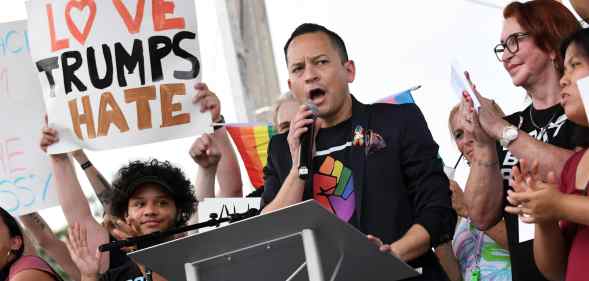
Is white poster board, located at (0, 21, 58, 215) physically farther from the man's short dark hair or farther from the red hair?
the red hair

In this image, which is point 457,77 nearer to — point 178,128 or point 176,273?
point 176,273

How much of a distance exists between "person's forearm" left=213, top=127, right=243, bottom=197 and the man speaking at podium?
161 centimetres

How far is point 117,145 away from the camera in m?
5.89

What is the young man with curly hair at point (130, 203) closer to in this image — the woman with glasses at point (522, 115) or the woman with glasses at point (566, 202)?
the woman with glasses at point (522, 115)

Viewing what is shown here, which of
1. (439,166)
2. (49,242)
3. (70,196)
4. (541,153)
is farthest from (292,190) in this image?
(49,242)

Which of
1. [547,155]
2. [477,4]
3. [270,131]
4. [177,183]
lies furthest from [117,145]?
[477,4]

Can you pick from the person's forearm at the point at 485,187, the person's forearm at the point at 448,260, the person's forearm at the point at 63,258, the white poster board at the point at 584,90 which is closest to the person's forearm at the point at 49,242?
the person's forearm at the point at 63,258

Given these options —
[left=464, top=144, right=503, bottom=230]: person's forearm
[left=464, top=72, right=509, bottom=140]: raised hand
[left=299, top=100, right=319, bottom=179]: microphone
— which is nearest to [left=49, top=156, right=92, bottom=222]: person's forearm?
[left=299, top=100, right=319, bottom=179]: microphone

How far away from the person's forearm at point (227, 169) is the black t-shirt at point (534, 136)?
76.2 inches

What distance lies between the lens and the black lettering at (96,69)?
593 cm

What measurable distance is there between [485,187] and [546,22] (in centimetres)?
69

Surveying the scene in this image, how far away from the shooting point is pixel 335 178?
4.38 meters

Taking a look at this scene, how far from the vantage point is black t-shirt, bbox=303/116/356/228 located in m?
4.36

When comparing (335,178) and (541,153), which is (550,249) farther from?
(335,178)
